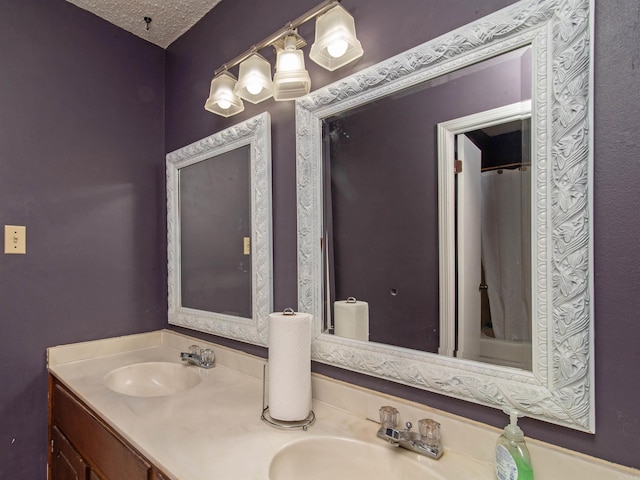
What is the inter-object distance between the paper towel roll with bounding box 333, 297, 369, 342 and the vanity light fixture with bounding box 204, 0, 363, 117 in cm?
66

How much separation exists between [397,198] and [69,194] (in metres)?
1.37

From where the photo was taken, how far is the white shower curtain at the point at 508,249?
745mm

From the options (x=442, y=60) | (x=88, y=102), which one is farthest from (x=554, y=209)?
(x=88, y=102)

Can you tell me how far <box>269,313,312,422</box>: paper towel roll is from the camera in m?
0.95

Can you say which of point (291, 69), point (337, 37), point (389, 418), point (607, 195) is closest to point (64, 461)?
point (389, 418)

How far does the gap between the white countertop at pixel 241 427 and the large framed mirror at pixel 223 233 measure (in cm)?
19

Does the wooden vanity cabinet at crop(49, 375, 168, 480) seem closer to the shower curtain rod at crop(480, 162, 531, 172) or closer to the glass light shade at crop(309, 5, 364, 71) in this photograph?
the shower curtain rod at crop(480, 162, 531, 172)

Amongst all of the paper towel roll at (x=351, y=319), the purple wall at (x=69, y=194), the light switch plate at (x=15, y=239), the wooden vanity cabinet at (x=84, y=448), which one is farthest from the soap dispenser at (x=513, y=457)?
the light switch plate at (x=15, y=239)

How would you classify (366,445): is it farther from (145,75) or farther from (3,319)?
(145,75)

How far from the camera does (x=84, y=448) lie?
1.15 metres

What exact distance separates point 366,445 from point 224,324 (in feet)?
2.54

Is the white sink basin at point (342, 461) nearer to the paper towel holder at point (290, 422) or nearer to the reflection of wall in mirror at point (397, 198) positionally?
the paper towel holder at point (290, 422)

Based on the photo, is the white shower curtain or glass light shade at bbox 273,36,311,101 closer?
the white shower curtain

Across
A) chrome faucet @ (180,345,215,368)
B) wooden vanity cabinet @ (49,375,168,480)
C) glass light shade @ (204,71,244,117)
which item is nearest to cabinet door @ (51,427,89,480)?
wooden vanity cabinet @ (49,375,168,480)
